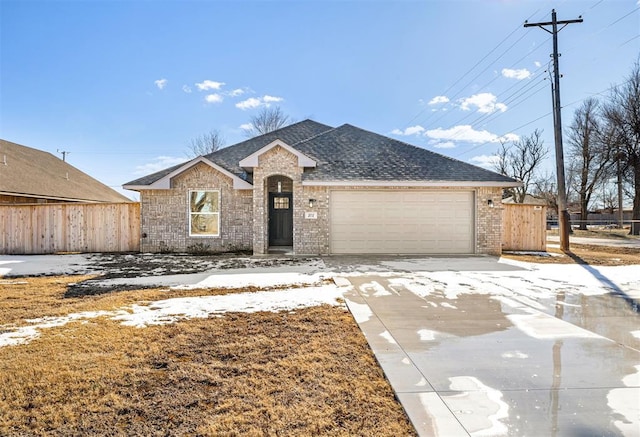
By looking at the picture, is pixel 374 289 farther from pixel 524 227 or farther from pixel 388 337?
pixel 524 227

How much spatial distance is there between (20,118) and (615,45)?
3309 centimetres

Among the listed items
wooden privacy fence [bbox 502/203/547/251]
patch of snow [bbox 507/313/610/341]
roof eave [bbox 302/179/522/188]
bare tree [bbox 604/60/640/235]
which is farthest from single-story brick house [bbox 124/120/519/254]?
bare tree [bbox 604/60/640/235]

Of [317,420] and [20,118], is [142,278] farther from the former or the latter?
[20,118]

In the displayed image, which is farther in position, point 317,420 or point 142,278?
point 142,278

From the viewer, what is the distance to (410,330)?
13.8 feet

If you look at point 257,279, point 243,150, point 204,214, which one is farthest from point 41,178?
point 257,279

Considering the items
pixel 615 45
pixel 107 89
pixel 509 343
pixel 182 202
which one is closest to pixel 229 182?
pixel 182 202

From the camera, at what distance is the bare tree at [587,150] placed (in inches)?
1140

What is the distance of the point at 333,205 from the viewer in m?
12.1

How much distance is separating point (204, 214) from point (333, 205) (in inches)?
199

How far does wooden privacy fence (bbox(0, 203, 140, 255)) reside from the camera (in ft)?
42.7

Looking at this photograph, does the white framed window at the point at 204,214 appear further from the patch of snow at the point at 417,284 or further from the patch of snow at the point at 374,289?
the patch of snow at the point at 417,284

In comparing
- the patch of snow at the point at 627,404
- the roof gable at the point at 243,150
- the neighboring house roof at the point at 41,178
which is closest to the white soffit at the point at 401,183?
the roof gable at the point at 243,150

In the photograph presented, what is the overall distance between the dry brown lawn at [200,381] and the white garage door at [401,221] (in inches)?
303
